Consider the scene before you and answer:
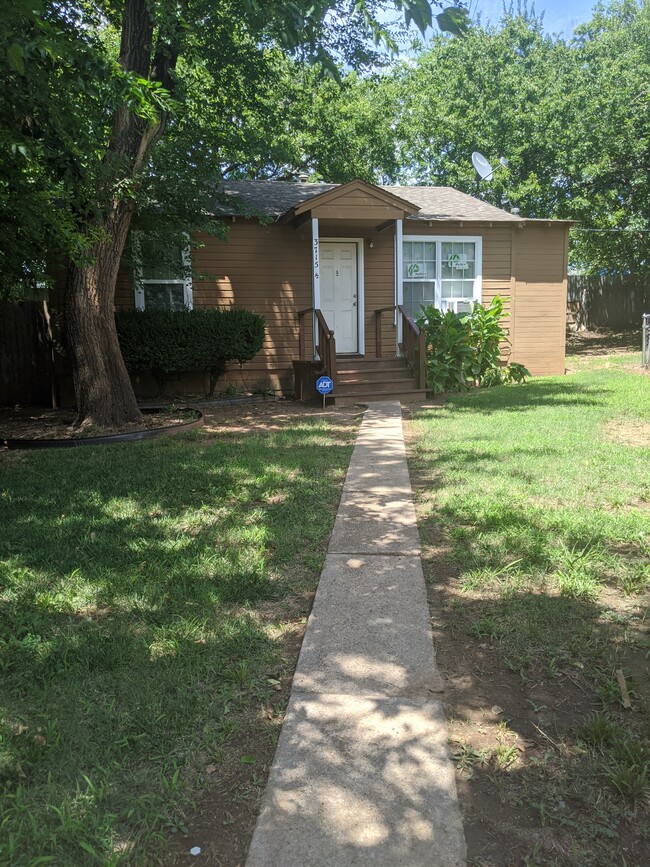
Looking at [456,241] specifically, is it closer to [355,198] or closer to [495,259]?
[495,259]

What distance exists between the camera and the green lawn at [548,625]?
177 cm

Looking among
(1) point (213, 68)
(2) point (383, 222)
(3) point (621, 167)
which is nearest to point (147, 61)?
(1) point (213, 68)

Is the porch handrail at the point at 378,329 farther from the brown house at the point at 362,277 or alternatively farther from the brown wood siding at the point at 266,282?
the brown wood siding at the point at 266,282

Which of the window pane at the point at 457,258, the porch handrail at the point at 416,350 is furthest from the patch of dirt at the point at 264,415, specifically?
the window pane at the point at 457,258

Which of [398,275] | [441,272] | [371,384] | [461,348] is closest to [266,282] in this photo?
[398,275]

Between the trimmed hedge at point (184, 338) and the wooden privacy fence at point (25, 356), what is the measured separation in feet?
5.51

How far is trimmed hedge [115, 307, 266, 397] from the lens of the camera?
10.4 meters

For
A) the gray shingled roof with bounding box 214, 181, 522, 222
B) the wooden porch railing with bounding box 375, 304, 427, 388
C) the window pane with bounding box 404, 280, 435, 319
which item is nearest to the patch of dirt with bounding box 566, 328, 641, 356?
the gray shingled roof with bounding box 214, 181, 522, 222

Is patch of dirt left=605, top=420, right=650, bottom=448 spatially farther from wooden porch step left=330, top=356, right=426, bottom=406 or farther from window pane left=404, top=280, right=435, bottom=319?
window pane left=404, top=280, right=435, bottom=319

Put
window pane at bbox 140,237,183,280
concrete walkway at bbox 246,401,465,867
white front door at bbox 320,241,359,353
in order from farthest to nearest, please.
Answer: white front door at bbox 320,241,359,353, window pane at bbox 140,237,183,280, concrete walkway at bbox 246,401,465,867

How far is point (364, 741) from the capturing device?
2.02m

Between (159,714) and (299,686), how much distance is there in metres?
0.51

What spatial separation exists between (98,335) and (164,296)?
382 centimetres

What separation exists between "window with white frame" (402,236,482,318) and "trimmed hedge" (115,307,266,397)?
3574 millimetres
